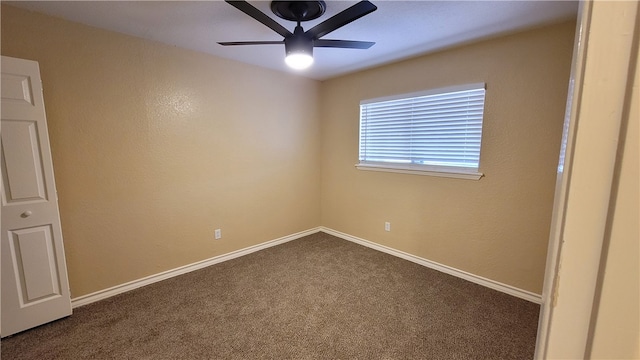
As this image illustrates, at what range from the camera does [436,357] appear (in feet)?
5.89

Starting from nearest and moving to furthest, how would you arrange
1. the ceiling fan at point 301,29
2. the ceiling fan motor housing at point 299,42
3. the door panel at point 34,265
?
1. the ceiling fan at point 301,29
2. the ceiling fan motor housing at point 299,42
3. the door panel at point 34,265

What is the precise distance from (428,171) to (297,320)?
2042 millimetres

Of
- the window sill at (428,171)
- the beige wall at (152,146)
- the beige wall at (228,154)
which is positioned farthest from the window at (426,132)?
the beige wall at (152,146)

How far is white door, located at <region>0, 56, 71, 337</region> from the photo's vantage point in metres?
1.88

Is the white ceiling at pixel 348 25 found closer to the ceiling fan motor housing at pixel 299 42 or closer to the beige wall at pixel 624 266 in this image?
the ceiling fan motor housing at pixel 299 42

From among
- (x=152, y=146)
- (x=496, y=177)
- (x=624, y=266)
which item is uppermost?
(x=152, y=146)

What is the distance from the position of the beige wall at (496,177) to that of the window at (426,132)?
92 millimetres

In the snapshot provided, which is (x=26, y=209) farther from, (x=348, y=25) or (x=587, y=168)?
(x=587, y=168)

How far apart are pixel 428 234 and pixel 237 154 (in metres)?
2.46

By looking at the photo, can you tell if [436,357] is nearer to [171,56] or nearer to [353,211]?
[353,211]

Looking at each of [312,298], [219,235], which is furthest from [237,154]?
[312,298]

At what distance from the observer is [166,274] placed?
2.84 metres

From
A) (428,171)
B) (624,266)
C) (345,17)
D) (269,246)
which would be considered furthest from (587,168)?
(269,246)

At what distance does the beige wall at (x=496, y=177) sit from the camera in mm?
2240
